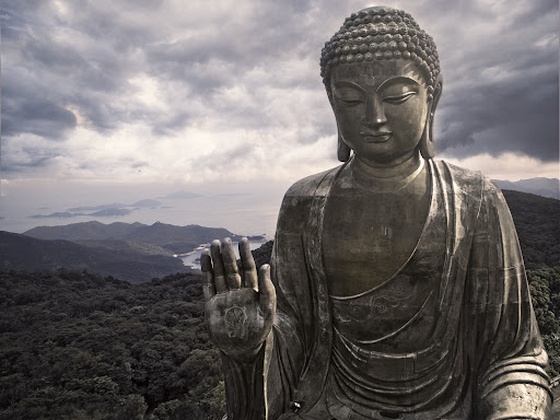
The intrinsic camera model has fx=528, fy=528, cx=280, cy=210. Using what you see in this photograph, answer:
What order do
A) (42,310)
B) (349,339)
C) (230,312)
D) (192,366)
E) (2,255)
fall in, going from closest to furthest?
(230,312)
(349,339)
(192,366)
(42,310)
(2,255)

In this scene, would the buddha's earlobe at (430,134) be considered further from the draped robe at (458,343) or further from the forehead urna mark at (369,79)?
the forehead urna mark at (369,79)

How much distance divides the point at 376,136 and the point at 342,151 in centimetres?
52

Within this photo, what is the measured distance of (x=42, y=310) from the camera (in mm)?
40781

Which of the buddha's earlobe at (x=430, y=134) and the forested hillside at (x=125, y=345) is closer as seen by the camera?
the buddha's earlobe at (x=430, y=134)

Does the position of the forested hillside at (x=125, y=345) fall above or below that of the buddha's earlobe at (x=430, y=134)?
below

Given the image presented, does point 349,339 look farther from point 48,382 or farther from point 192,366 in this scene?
point 48,382

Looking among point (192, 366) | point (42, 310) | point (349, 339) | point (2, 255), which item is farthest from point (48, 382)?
point (2, 255)

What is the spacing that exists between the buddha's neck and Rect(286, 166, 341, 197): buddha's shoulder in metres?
0.36

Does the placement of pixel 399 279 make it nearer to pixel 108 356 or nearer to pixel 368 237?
pixel 368 237

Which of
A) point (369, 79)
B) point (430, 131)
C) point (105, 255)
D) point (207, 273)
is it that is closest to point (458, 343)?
point (430, 131)

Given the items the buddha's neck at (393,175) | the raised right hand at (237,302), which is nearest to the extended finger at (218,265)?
the raised right hand at (237,302)

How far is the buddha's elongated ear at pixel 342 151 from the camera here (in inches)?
185

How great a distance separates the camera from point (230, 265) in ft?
12.7

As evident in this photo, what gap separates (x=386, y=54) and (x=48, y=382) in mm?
27834
